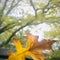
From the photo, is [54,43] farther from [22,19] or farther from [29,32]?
[22,19]

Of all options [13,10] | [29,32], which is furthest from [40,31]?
[13,10]

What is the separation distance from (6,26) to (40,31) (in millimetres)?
351

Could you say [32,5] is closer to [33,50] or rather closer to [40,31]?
[40,31]

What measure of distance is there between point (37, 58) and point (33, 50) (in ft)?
0.28

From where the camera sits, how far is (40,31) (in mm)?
1700

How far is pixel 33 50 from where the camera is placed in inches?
65.4

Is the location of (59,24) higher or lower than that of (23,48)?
higher

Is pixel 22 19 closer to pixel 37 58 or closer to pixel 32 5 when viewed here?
pixel 32 5

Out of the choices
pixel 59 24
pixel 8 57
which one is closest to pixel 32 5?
pixel 59 24

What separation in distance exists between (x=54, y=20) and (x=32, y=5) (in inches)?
10.7

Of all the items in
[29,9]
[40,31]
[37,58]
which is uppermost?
[29,9]

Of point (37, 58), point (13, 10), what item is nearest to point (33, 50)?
point (37, 58)

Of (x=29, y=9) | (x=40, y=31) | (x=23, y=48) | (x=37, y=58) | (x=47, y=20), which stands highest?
(x=29, y=9)

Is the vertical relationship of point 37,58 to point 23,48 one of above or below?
below
